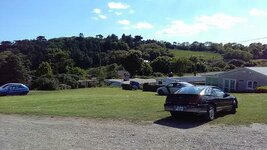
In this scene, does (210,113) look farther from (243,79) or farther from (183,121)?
(243,79)

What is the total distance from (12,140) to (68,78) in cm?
6541

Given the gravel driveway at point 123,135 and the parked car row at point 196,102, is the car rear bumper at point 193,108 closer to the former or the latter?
the parked car row at point 196,102

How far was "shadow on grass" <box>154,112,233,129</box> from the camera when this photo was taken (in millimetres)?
13969

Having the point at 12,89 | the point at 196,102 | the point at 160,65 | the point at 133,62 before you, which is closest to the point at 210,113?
the point at 196,102

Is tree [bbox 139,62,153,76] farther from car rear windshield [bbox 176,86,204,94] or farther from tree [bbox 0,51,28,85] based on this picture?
car rear windshield [bbox 176,86,204,94]

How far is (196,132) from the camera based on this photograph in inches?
488

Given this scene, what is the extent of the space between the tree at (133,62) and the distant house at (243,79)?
4236 centimetres

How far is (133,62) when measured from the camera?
350 feet

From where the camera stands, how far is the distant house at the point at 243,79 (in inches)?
2208

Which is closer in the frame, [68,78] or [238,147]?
[238,147]

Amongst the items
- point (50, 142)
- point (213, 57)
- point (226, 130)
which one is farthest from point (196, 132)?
point (213, 57)

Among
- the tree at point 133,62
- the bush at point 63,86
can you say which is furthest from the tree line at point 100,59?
the bush at point 63,86

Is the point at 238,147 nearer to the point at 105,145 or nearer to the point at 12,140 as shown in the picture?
the point at 105,145

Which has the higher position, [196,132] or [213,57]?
[213,57]
